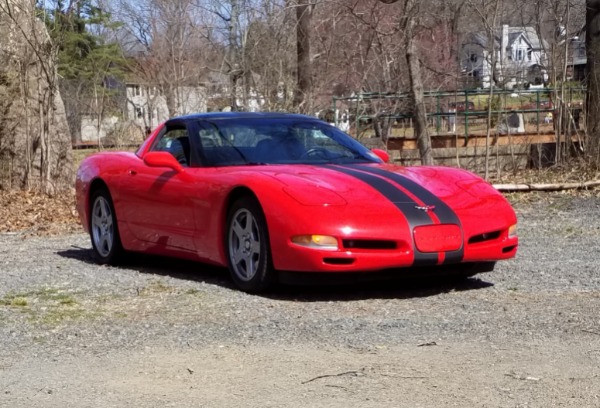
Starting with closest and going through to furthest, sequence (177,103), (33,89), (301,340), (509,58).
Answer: (301,340)
(33,89)
(177,103)
(509,58)

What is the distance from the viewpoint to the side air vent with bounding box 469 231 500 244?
6586mm

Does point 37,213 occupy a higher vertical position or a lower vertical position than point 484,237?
lower

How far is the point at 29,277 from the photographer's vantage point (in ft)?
25.8

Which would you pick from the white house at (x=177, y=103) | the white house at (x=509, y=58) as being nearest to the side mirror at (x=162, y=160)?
the white house at (x=177, y=103)

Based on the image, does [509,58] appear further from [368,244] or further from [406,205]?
[368,244]

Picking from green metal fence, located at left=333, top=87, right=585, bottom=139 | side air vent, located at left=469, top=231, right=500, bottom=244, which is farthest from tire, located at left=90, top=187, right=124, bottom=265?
green metal fence, located at left=333, top=87, right=585, bottom=139

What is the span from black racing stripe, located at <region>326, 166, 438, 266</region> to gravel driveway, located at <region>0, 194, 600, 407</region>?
0.92 feet

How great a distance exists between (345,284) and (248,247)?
2.42 ft

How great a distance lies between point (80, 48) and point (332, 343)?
3948cm

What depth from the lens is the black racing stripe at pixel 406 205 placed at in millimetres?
6363

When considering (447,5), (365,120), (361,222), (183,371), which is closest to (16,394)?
(183,371)

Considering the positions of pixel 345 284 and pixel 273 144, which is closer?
pixel 345 284

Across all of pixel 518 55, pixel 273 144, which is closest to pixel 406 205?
pixel 273 144

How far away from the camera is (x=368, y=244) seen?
20.7 feet
